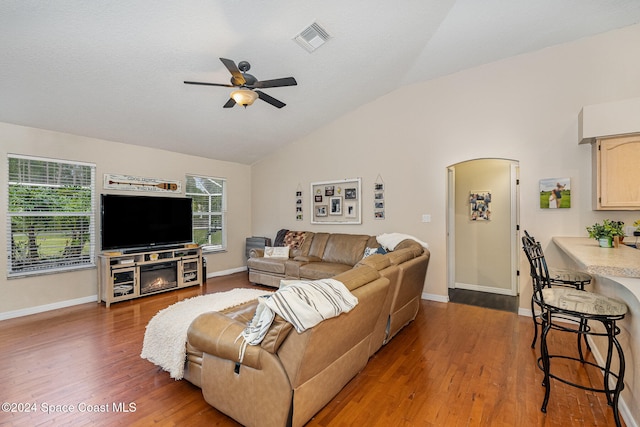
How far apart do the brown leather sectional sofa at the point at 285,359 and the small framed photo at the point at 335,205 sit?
302 cm

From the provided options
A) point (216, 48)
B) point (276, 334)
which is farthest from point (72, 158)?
point (276, 334)

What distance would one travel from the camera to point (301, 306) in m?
1.59

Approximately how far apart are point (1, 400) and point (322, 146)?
16.8 ft

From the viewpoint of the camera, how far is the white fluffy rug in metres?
2.20

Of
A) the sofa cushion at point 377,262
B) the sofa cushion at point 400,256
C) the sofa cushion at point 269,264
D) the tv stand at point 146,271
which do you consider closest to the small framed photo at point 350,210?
the sofa cushion at point 269,264

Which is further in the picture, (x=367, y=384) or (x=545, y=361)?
(x=367, y=384)

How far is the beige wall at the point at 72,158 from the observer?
12.2 feet

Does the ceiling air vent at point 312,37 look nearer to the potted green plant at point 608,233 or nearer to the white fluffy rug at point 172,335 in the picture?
the white fluffy rug at point 172,335

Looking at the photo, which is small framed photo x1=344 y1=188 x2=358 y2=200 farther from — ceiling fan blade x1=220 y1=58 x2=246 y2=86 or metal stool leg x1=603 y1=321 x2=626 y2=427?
metal stool leg x1=603 y1=321 x2=626 y2=427

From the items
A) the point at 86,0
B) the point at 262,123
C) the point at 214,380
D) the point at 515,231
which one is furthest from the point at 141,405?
the point at 515,231

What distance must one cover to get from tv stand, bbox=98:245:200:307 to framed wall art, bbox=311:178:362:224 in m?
2.37

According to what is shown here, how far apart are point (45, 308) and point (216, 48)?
13.7ft

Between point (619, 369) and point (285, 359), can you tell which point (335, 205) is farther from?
point (619, 369)

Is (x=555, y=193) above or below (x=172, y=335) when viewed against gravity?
above
